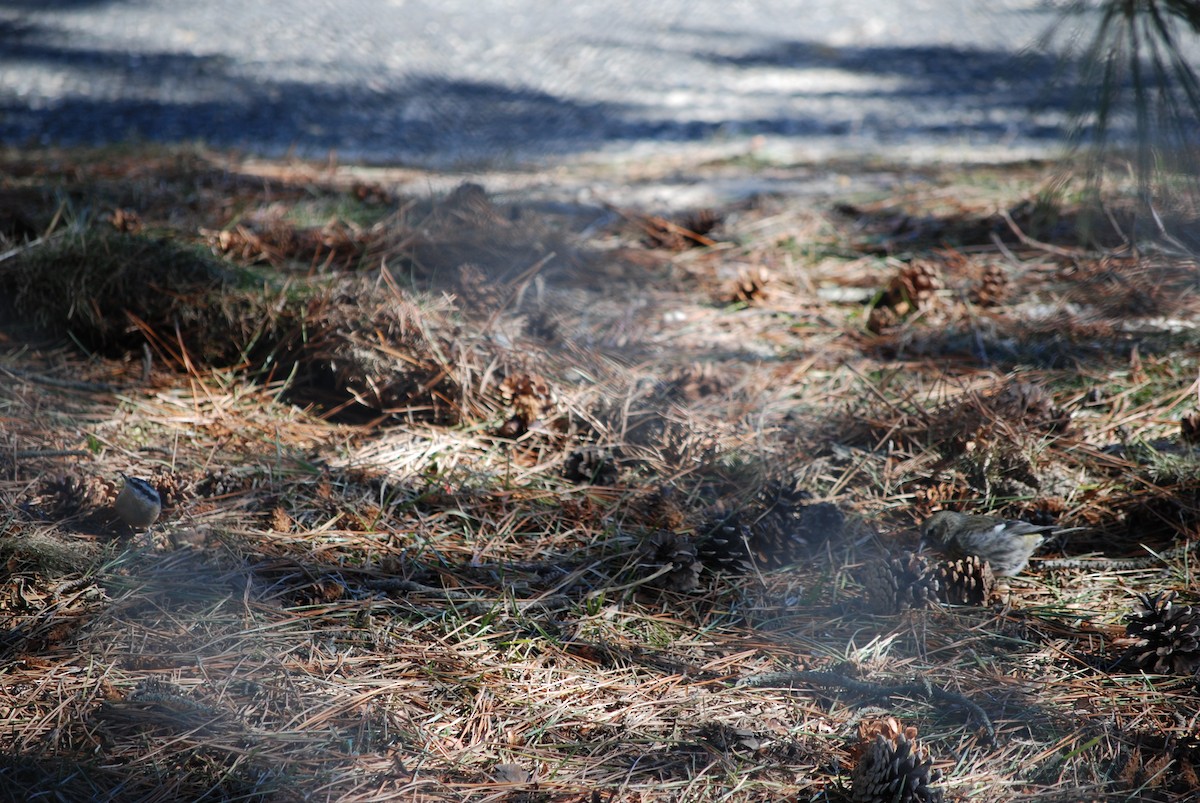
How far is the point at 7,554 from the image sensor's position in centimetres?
144

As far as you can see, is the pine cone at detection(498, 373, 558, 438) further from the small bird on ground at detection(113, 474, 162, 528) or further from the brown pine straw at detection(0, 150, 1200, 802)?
the small bird on ground at detection(113, 474, 162, 528)

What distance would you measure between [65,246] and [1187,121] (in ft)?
9.21

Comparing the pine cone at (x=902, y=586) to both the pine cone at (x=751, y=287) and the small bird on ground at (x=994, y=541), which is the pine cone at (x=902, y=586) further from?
the pine cone at (x=751, y=287)

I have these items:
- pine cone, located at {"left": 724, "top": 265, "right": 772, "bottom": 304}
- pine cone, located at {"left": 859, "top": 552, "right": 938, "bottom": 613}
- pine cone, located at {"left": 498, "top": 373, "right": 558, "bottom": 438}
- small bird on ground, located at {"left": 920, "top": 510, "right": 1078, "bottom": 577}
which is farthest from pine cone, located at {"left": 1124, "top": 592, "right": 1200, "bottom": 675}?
pine cone, located at {"left": 724, "top": 265, "right": 772, "bottom": 304}

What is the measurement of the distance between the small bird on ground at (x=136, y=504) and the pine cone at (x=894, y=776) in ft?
4.17

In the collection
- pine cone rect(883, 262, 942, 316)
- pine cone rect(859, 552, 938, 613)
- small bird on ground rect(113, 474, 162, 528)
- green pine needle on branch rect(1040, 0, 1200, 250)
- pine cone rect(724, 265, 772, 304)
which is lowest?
small bird on ground rect(113, 474, 162, 528)

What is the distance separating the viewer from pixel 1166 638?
53.1 inches

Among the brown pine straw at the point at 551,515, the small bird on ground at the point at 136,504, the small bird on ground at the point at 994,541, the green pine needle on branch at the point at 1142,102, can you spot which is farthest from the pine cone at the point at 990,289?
the small bird on ground at the point at 136,504

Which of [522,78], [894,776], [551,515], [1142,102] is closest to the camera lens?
[894,776]

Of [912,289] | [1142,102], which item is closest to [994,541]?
[912,289]

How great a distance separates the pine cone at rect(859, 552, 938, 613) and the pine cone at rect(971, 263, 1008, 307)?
1.22 metres

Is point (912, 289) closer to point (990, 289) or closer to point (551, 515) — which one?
point (990, 289)

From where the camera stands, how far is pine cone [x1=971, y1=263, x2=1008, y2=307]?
8.13ft

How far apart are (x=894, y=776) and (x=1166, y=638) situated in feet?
1.94
